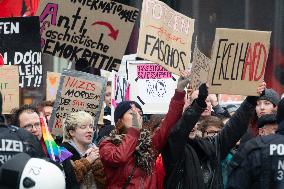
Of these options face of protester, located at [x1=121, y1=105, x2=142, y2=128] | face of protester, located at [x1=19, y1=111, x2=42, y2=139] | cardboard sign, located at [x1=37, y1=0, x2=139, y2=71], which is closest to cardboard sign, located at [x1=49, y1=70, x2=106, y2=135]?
cardboard sign, located at [x1=37, y1=0, x2=139, y2=71]

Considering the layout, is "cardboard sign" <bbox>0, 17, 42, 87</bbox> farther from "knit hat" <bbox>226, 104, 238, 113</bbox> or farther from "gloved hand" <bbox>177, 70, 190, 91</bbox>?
"knit hat" <bbox>226, 104, 238, 113</bbox>

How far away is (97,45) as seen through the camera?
8750 mm

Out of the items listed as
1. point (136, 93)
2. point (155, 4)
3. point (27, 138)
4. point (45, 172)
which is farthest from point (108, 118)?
point (45, 172)

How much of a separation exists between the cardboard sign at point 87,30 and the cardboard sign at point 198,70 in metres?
1.07

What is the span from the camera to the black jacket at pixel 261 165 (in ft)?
19.5

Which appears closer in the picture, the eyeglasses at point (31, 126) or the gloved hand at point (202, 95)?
the gloved hand at point (202, 95)

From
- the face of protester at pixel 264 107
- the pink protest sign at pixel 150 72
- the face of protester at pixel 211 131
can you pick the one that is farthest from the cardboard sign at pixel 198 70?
the pink protest sign at pixel 150 72

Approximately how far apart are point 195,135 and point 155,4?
1.17 metres

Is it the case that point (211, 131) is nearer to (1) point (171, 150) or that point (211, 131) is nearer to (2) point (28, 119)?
(1) point (171, 150)

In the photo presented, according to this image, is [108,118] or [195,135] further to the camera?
[108,118]

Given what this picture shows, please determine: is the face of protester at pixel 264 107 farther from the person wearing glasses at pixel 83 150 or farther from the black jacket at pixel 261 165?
the black jacket at pixel 261 165

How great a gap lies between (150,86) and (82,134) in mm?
3215

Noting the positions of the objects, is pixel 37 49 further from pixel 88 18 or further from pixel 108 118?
pixel 108 118

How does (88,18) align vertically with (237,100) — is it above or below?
above
